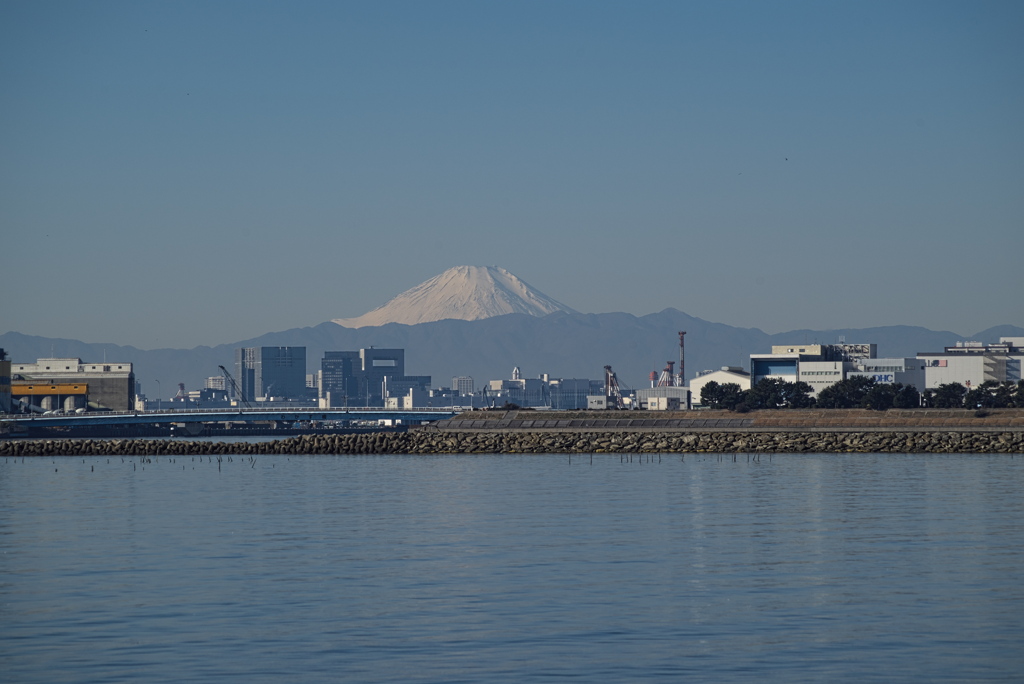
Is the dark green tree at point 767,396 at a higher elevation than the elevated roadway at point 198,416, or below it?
higher

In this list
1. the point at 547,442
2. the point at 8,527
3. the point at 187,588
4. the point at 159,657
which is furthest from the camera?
the point at 547,442

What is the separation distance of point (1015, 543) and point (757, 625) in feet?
52.3

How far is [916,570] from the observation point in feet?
111

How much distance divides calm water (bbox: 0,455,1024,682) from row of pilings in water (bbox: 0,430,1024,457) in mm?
39960

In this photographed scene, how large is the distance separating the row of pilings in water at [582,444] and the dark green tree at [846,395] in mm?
45436

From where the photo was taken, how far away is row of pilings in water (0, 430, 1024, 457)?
102 metres

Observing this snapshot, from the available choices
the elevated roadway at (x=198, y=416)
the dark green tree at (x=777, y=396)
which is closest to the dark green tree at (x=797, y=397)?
the dark green tree at (x=777, y=396)

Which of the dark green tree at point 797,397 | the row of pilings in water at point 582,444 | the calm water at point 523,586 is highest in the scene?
the dark green tree at point 797,397

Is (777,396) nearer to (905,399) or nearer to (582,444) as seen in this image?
(905,399)

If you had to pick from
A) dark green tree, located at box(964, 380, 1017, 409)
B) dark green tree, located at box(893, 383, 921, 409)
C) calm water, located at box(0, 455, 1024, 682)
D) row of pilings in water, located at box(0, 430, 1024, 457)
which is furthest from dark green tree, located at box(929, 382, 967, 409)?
calm water, located at box(0, 455, 1024, 682)

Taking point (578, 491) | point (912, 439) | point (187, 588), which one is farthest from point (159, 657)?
point (912, 439)

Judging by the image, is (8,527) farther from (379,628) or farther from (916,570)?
(916,570)

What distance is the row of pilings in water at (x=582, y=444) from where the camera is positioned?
102 metres

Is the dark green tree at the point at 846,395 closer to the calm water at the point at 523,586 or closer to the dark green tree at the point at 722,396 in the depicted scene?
the dark green tree at the point at 722,396
